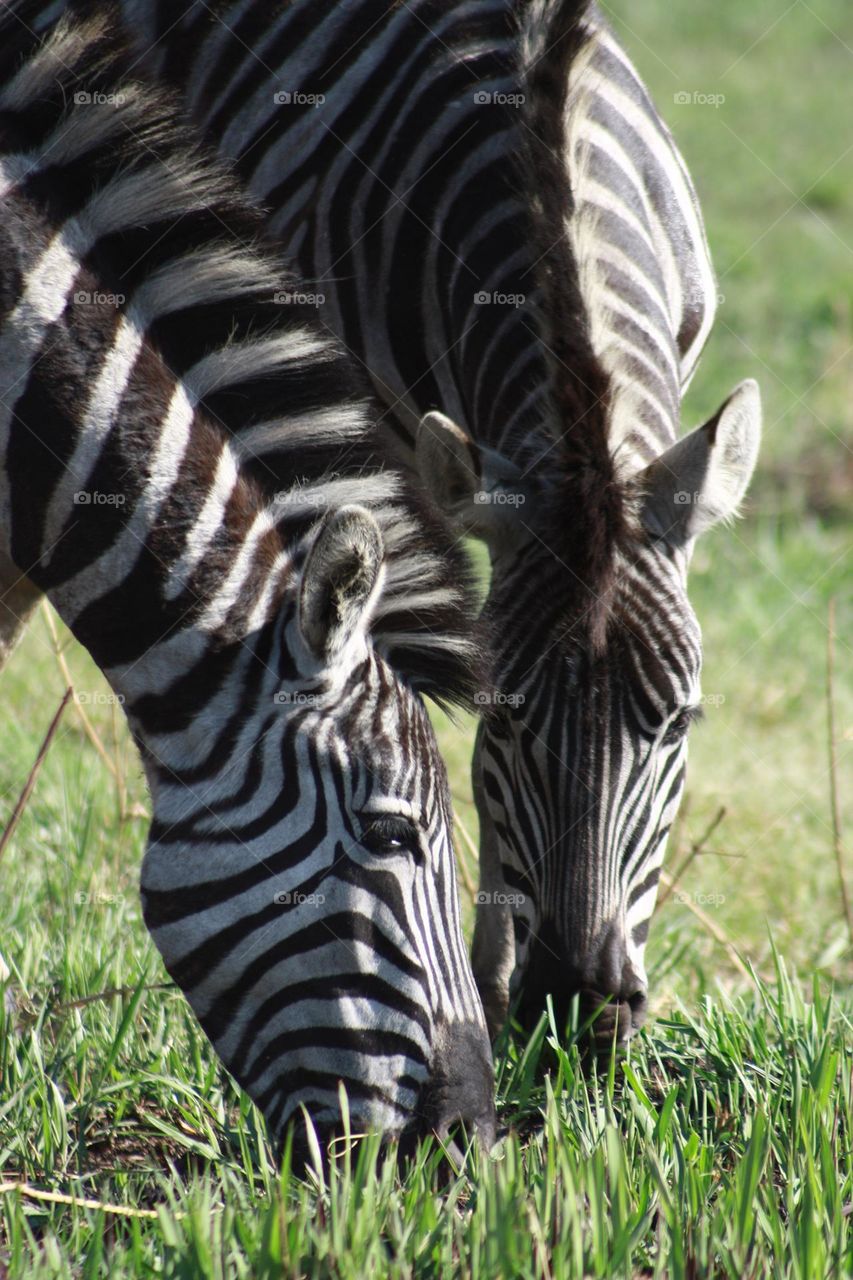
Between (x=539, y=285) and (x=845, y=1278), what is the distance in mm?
2497

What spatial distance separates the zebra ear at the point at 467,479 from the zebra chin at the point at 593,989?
1065 millimetres

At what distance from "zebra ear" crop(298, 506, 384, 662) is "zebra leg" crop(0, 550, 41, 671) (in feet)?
3.99

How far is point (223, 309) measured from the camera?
10.2 feet

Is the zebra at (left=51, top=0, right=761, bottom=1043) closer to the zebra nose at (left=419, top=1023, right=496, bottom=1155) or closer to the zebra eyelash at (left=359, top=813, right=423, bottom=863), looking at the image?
the zebra eyelash at (left=359, top=813, right=423, bottom=863)

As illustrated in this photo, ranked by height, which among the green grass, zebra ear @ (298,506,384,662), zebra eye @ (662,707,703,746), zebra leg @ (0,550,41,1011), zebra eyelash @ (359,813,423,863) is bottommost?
the green grass

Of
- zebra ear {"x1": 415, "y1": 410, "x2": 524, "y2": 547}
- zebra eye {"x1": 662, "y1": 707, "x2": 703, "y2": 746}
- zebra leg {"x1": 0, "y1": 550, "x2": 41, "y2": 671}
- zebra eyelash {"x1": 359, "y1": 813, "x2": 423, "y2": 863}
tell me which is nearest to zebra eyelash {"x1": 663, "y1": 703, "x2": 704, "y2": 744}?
zebra eye {"x1": 662, "y1": 707, "x2": 703, "y2": 746}

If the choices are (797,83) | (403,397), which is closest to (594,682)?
(403,397)

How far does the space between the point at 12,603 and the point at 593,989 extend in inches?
74.8

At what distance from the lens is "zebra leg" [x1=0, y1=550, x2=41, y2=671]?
366 cm

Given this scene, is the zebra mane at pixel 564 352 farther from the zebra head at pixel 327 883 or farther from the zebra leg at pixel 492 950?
the zebra leg at pixel 492 950

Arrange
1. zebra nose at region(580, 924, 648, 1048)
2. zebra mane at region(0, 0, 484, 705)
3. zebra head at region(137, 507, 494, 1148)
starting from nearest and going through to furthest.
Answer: zebra head at region(137, 507, 494, 1148) → zebra mane at region(0, 0, 484, 705) → zebra nose at region(580, 924, 648, 1048)

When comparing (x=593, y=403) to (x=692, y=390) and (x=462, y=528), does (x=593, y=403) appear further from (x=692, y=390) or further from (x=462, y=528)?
(x=692, y=390)

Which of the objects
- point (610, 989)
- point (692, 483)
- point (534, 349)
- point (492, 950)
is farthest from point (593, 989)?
point (534, 349)

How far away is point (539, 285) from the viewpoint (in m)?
3.73
